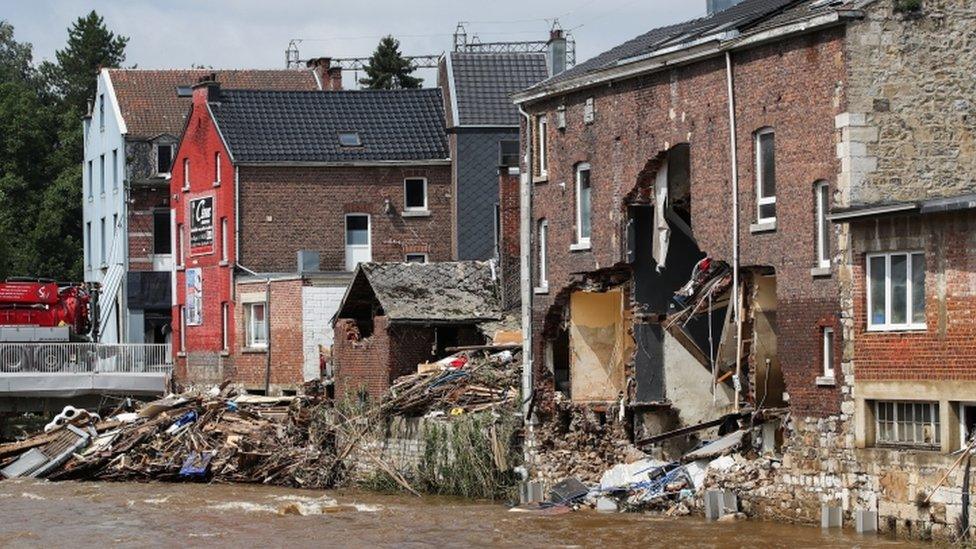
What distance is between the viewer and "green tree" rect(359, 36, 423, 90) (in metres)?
86.4

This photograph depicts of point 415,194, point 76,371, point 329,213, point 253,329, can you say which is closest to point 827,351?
point 253,329

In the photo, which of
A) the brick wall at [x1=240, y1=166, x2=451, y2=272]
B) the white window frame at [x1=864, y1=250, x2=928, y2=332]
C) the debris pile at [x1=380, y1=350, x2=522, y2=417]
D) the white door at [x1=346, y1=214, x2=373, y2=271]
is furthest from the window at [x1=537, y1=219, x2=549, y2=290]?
the white door at [x1=346, y1=214, x2=373, y2=271]

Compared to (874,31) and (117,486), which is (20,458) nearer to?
(117,486)

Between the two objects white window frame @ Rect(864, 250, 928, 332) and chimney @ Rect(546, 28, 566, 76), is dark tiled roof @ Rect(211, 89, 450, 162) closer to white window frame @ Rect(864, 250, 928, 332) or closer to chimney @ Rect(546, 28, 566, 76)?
chimney @ Rect(546, 28, 566, 76)

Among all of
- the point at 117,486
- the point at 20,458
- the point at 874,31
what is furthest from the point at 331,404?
the point at 874,31

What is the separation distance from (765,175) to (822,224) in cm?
210

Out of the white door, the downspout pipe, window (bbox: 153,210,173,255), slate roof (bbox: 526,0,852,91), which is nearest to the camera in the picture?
slate roof (bbox: 526,0,852,91)

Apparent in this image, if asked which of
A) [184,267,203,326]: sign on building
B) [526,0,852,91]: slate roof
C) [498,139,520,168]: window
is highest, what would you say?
[526,0,852,91]: slate roof

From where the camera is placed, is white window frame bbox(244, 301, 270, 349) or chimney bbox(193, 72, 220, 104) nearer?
white window frame bbox(244, 301, 270, 349)

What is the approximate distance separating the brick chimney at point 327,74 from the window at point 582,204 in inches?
1361

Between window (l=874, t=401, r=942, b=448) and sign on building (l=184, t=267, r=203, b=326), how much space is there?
113 ft

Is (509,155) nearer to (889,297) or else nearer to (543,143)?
(543,143)

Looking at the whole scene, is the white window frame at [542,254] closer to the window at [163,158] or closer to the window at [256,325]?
the window at [256,325]

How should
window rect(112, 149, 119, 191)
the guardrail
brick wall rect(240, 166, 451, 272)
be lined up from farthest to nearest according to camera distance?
window rect(112, 149, 119, 191), brick wall rect(240, 166, 451, 272), the guardrail
